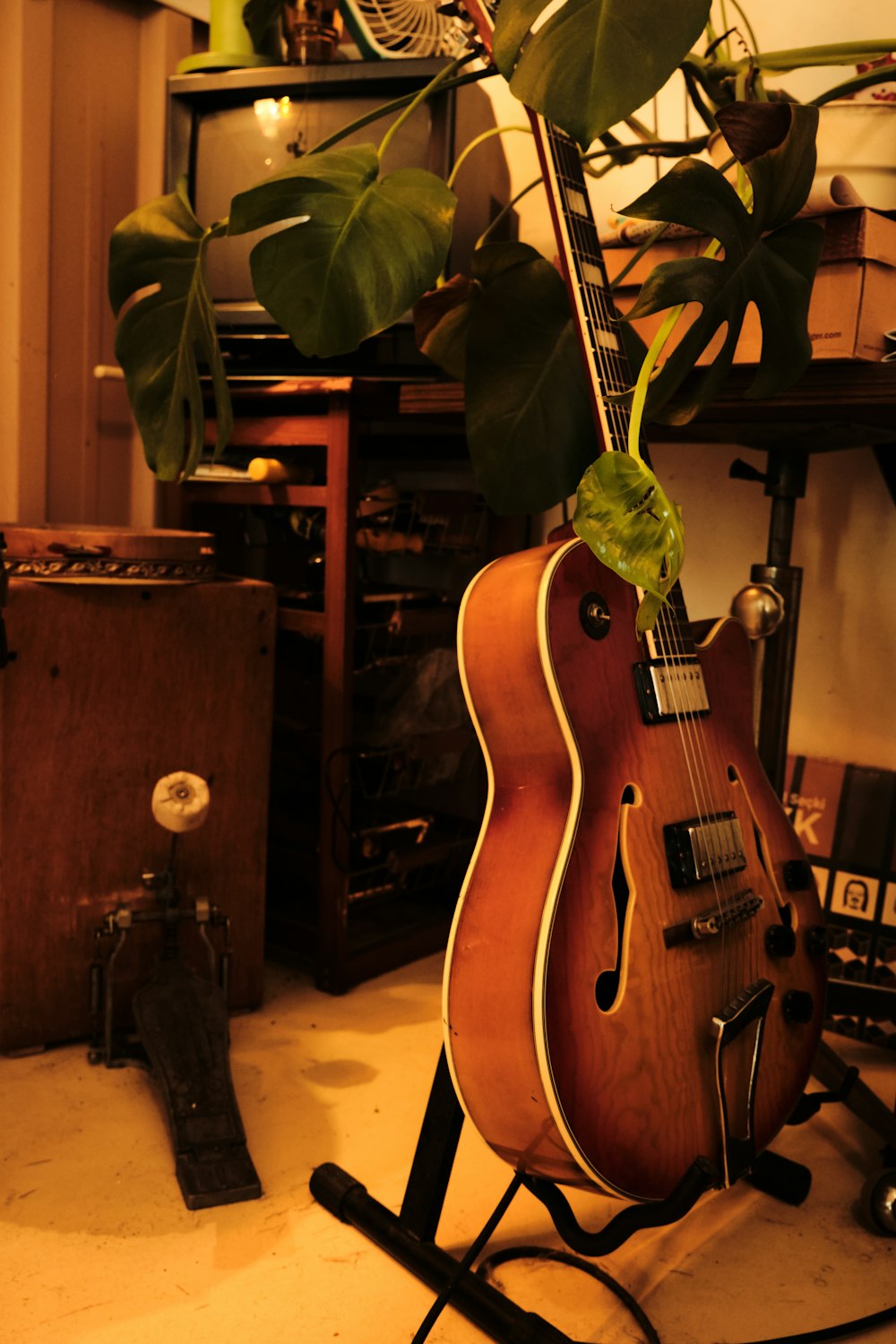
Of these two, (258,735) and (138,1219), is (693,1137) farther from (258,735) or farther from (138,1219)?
(258,735)

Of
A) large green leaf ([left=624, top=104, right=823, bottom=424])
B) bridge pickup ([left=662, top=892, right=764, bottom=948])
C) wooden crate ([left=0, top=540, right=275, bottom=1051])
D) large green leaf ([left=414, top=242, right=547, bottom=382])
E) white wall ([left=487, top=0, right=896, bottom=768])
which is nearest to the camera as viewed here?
large green leaf ([left=624, top=104, right=823, bottom=424])

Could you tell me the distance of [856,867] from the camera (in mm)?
1880

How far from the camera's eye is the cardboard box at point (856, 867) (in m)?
1.85

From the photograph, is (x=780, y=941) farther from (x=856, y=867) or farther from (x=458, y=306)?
(x=458, y=306)

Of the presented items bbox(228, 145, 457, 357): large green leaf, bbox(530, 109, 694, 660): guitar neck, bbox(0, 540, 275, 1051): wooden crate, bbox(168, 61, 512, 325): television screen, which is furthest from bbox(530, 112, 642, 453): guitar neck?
bbox(0, 540, 275, 1051): wooden crate

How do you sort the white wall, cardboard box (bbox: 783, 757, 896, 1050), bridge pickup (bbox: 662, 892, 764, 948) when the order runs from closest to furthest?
bridge pickup (bbox: 662, 892, 764, 948) → cardboard box (bbox: 783, 757, 896, 1050) → the white wall

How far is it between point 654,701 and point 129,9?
1866 mm

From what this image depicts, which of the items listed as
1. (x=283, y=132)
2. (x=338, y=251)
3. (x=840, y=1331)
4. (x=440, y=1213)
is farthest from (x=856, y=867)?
(x=283, y=132)

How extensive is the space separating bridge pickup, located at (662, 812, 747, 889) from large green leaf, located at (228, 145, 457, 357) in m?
0.58

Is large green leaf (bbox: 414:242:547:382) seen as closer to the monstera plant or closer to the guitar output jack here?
the monstera plant

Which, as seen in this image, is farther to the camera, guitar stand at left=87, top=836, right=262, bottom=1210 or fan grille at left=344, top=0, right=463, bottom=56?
fan grille at left=344, top=0, right=463, bottom=56

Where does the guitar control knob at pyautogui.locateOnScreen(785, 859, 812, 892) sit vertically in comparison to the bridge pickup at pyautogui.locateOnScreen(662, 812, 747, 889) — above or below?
below

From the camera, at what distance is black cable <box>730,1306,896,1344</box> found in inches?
45.0

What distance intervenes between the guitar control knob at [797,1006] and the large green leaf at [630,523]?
0.59 meters
